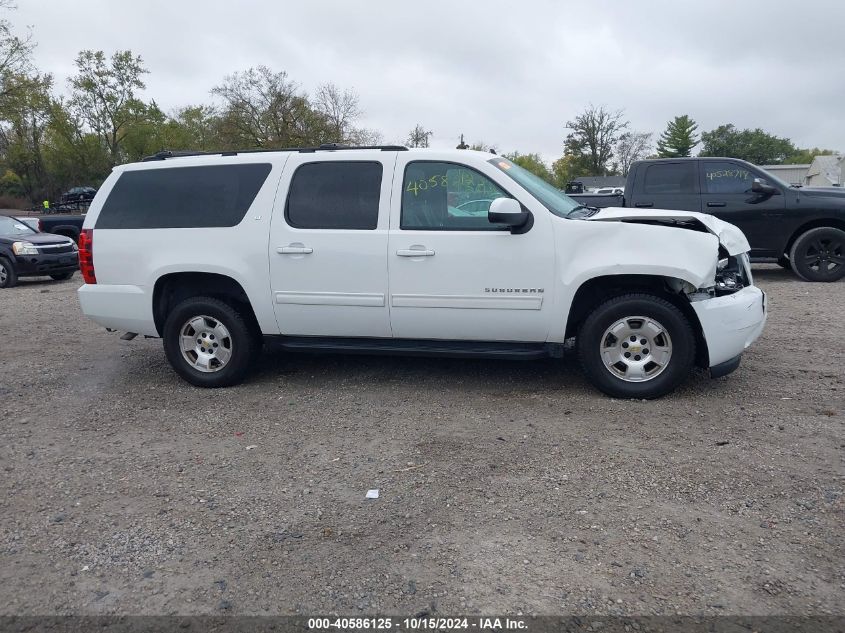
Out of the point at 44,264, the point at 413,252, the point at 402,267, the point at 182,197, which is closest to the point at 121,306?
the point at 182,197

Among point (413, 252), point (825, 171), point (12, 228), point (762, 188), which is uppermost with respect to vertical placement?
point (825, 171)

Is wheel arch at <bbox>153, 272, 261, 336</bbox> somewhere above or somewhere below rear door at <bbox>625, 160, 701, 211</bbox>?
below

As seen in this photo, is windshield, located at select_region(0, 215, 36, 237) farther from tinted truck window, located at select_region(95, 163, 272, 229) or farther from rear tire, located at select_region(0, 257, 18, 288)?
tinted truck window, located at select_region(95, 163, 272, 229)

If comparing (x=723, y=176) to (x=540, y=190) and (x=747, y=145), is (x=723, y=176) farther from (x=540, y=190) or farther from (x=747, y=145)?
(x=747, y=145)

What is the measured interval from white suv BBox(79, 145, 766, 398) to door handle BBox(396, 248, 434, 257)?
1cm

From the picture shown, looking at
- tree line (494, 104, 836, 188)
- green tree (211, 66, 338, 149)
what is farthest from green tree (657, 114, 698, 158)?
green tree (211, 66, 338, 149)

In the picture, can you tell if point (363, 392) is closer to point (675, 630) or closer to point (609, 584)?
point (609, 584)

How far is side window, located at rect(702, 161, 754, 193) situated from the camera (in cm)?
1030

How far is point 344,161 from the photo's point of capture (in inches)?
212

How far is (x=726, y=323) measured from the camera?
479 centimetres

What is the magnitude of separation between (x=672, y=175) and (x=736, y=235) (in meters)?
5.68

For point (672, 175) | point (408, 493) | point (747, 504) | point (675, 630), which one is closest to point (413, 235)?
point (408, 493)

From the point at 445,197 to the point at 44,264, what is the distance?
36.8ft

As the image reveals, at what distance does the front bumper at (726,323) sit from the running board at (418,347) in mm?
1023
